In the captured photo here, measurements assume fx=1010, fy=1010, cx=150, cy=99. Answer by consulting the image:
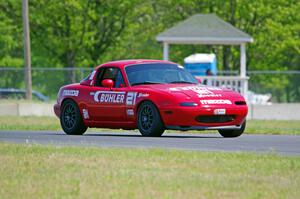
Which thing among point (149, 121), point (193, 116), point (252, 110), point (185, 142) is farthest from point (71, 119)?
point (252, 110)

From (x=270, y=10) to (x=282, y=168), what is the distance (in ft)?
130

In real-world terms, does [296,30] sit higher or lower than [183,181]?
lower

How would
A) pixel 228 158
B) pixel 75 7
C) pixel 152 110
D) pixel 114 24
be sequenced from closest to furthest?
1. pixel 228 158
2. pixel 152 110
3. pixel 75 7
4. pixel 114 24

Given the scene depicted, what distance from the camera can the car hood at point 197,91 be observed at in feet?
54.5

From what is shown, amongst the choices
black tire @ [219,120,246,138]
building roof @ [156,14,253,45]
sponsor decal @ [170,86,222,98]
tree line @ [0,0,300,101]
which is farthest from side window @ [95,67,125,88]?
tree line @ [0,0,300,101]

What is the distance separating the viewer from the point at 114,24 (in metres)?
52.2

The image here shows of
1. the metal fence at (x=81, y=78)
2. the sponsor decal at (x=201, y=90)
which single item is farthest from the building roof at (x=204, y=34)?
the sponsor decal at (x=201, y=90)

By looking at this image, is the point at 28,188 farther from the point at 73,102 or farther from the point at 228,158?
the point at 73,102

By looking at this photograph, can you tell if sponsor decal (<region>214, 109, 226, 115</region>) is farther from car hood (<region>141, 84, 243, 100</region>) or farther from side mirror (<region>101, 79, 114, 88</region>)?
side mirror (<region>101, 79, 114, 88</region>)

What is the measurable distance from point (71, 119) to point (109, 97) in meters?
1.13

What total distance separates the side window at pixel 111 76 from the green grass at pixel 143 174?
4.18 meters

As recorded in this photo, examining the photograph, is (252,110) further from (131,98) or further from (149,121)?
(149,121)

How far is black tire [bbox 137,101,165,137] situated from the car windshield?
35.1 inches

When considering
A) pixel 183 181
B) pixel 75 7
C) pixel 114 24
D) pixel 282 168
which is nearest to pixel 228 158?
pixel 282 168
